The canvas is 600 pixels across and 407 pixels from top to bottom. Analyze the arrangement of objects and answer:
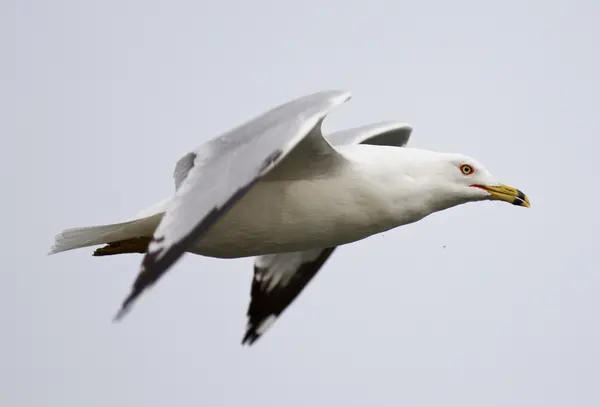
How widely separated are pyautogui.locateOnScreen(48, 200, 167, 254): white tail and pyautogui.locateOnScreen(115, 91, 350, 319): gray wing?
43 centimetres

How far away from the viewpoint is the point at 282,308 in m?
7.54

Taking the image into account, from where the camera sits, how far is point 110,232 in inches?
242

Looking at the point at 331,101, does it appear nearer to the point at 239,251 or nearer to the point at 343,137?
the point at 239,251

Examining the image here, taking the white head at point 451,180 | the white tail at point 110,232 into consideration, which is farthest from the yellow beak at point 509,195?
the white tail at point 110,232

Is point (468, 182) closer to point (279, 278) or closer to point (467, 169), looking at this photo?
point (467, 169)

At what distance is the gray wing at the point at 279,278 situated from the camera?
7484 mm

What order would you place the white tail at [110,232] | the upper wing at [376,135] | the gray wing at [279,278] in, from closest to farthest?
the white tail at [110,232] → the upper wing at [376,135] → the gray wing at [279,278]

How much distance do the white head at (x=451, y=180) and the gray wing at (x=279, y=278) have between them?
1236mm

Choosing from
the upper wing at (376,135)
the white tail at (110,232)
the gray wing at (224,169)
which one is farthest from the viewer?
the upper wing at (376,135)

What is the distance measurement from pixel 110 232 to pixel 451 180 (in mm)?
1808

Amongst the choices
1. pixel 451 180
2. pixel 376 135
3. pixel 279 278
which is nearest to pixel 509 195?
pixel 451 180

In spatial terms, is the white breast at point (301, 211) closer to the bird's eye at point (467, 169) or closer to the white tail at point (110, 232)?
the white tail at point (110, 232)

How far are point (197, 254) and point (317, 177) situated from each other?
32.1 inches

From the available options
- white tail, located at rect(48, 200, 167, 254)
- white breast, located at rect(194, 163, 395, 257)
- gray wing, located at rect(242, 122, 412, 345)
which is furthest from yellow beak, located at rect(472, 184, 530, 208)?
white tail, located at rect(48, 200, 167, 254)
